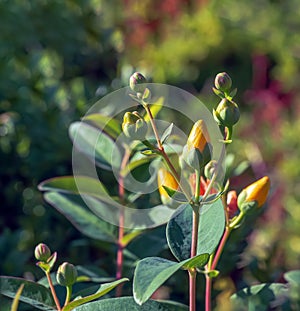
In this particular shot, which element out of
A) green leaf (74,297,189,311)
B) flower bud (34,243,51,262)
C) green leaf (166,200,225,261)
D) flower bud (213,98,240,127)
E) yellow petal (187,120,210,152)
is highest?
flower bud (213,98,240,127)

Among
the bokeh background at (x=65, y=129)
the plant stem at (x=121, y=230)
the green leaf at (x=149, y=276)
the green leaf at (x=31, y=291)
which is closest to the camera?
the green leaf at (x=149, y=276)

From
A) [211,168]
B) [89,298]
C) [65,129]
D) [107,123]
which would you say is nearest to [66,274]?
A: [89,298]

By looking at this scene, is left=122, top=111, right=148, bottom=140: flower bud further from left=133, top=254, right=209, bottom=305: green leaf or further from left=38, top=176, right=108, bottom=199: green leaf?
left=38, top=176, right=108, bottom=199: green leaf

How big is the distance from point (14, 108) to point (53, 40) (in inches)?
14.5

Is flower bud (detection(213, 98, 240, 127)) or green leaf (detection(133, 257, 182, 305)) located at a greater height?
flower bud (detection(213, 98, 240, 127))

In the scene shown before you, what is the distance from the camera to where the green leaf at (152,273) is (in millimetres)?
451

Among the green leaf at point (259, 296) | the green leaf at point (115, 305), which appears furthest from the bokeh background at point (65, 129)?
the green leaf at point (115, 305)

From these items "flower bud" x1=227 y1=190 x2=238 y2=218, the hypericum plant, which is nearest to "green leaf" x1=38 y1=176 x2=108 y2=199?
the hypericum plant

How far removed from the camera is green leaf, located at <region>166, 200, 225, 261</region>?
1.73 ft

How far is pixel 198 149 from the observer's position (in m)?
0.50

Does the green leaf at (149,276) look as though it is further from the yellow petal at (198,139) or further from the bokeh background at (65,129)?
the bokeh background at (65,129)

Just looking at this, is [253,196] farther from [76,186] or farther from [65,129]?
[65,129]

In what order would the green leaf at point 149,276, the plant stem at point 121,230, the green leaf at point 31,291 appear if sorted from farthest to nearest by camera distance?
the plant stem at point 121,230
the green leaf at point 31,291
the green leaf at point 149,276

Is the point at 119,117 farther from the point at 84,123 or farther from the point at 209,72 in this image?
the point at 209,72
